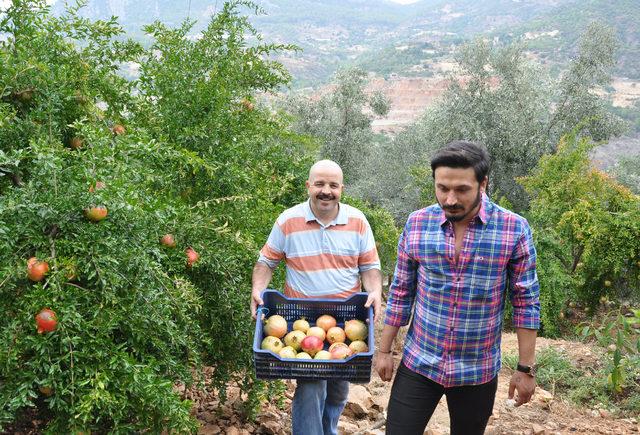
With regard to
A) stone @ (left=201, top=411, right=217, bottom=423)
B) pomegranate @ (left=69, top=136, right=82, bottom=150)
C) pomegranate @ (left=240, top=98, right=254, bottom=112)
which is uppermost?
pomegranate @ (left=240, top=98, right=254, bottom=112)

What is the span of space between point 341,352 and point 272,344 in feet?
1.11

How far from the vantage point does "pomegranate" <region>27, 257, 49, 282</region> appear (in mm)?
2186

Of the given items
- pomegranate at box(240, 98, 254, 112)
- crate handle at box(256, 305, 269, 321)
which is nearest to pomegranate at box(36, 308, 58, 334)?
crate handle at box(256, 305, 269, 321)

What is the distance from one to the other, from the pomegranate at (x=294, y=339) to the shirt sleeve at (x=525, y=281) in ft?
3.35

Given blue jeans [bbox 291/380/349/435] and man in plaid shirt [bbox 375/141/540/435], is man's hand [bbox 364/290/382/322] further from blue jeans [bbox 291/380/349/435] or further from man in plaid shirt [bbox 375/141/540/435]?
blue jeans [bbox 291/380/349/435]

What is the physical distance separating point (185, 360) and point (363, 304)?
952mm

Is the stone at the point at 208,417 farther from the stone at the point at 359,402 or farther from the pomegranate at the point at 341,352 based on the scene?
the pomegranate at the point at 341,352

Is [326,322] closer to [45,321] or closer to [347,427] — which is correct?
[45,321]

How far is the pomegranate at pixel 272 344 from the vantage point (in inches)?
113

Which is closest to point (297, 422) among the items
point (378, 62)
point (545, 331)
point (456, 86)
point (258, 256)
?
A: point (258, 256)

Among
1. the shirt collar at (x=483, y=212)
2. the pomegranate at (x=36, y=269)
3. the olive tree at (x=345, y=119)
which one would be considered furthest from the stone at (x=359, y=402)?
the olive tree at (x=345, y=119)

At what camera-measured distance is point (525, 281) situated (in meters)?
2.61

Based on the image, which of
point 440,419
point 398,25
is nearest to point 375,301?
point 440,419

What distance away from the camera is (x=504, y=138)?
18.3 m
